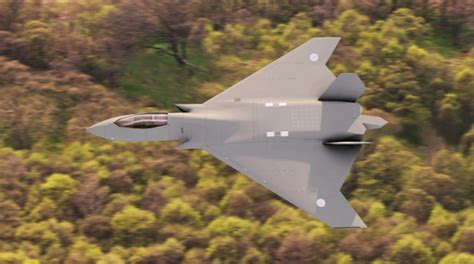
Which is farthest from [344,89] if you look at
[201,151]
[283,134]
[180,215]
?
[180,215]

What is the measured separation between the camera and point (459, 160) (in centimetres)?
4834

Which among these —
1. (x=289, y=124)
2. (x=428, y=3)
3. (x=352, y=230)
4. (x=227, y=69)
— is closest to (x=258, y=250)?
(x=352, y=230)

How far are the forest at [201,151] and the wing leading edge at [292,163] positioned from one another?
20.2ft

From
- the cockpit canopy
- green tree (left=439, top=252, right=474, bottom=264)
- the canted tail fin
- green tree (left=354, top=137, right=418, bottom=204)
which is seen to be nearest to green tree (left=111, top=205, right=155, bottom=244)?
the cockpit canopy

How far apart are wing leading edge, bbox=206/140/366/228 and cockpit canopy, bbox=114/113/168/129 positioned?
8.97ft

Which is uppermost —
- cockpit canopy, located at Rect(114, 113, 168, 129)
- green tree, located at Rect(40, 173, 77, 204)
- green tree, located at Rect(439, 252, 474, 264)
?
cockpit canopy, located at Rect(114, 113, 168, 129)

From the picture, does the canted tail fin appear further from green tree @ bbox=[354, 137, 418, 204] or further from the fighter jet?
green tree @ bbox=[354, 137, 418, 204]

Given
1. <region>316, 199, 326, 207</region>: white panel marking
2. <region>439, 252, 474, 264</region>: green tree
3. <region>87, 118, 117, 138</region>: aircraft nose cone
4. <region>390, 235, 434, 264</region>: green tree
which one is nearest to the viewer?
<region>316, 199, 326, 207</region>: white panel marking

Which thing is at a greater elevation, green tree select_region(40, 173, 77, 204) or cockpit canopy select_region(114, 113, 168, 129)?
cockpit canopy select_region(114, 113, 168, 129)

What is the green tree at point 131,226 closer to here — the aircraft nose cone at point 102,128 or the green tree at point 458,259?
the aircraft nose cone at point 102,128

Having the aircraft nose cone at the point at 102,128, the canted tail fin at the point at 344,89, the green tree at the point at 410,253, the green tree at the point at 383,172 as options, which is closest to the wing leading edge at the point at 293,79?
the canted tail fin at the point at 344,89

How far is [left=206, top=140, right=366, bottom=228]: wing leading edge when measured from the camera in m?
39.0

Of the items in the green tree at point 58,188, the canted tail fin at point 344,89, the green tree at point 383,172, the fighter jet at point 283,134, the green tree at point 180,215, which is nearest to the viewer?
the canted tail fin at point 344,89

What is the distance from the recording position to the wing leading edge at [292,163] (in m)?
39.0
